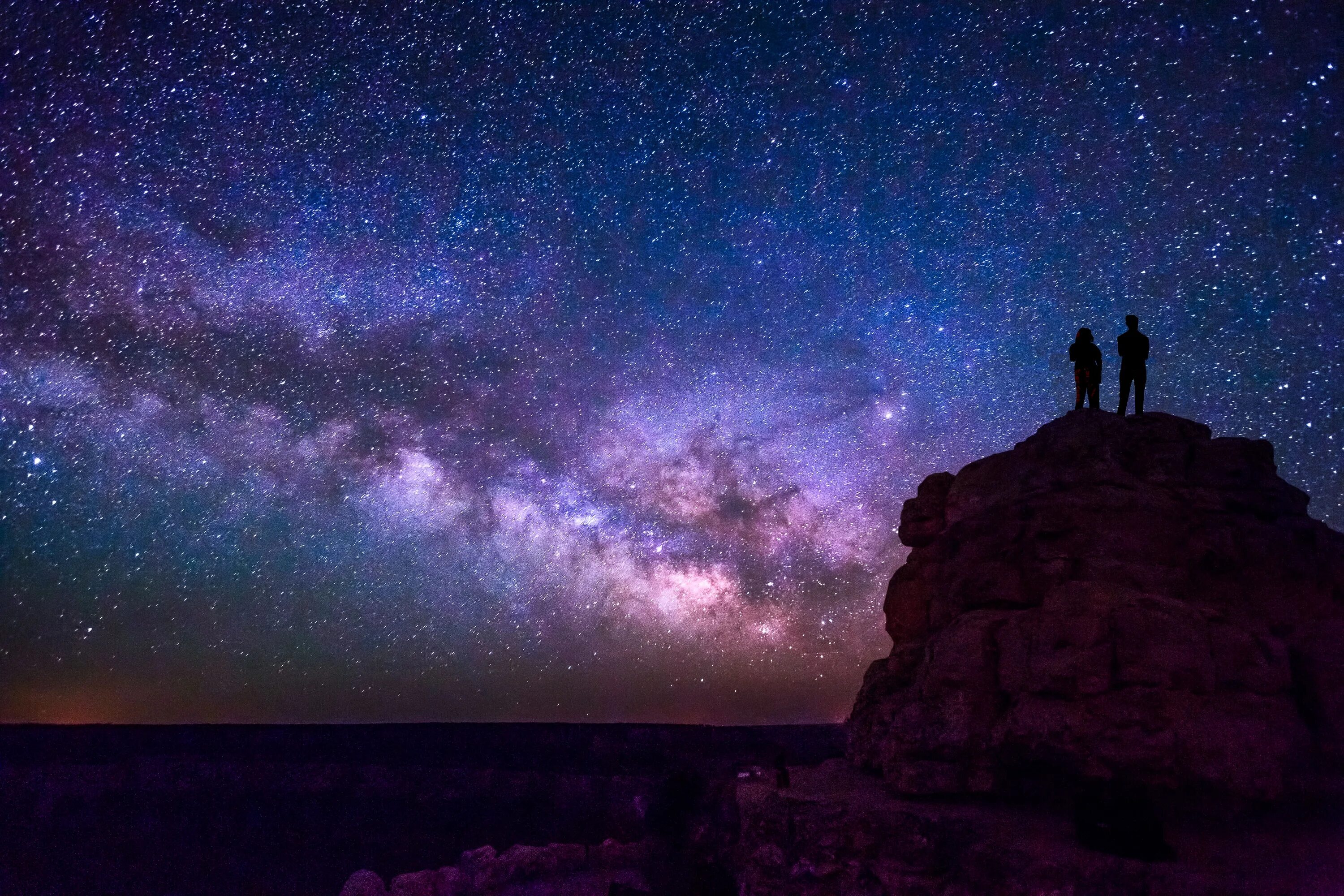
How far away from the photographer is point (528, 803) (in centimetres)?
5122

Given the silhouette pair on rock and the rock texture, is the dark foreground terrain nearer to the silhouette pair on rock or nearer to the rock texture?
the rock texture

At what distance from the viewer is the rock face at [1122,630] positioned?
11727 mm

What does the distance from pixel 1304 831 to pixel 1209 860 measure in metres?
2.36

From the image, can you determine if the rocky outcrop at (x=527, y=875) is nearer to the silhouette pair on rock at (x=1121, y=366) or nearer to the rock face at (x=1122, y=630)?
the rock face at (x=1122, y=630)

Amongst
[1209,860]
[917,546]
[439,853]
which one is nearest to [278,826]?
[439,853]

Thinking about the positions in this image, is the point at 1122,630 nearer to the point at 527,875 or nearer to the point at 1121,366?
the point at 1121,366

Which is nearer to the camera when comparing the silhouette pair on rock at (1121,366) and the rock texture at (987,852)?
the rock texture at (987,852)

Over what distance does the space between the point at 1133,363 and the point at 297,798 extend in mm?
61743

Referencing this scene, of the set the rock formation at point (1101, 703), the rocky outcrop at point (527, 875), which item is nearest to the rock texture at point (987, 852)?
the rock formation at point (1101, 703)

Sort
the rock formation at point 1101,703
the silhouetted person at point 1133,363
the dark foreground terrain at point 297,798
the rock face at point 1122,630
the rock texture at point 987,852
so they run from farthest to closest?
1. the dark foreground terrain at point 297,798
2. the silhouetted person at point 1133,363
3. the rock face at point 1122,630
4. the rock formation at point 1101,703
5. the rock texture at point 987,852

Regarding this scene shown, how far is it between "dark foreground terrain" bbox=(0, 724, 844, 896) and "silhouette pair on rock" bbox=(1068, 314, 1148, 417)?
25.0m

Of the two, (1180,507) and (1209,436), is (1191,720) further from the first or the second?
(1209,436)

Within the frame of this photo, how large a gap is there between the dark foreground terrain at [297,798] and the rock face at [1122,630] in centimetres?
2145

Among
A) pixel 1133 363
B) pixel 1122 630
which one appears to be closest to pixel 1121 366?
pixel 1133 363
